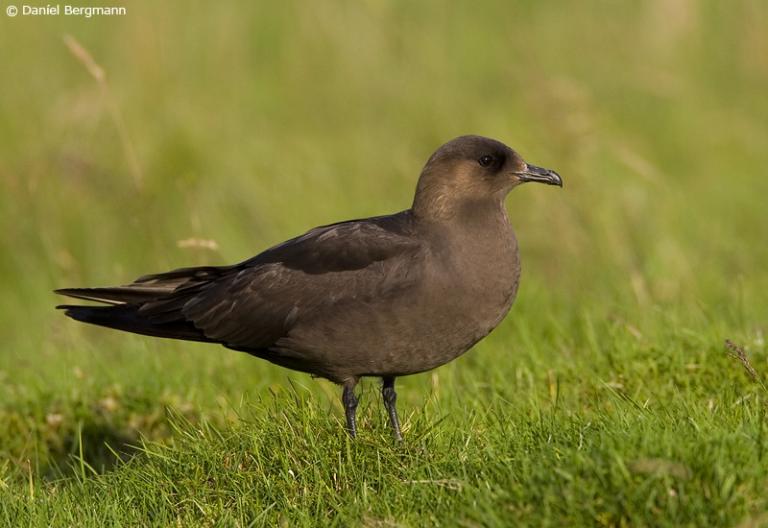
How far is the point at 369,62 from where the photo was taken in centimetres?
1109

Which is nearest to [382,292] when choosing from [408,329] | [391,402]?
[408,329]

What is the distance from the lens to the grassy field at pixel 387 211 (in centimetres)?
411

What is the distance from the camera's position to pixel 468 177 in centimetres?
520

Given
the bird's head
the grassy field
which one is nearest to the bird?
the bird's head

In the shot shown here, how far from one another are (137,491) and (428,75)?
23.5 feet

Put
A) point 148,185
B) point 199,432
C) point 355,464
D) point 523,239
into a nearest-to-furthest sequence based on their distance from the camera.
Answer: point 355,464
point 199,432
point 523,239
point 148,185

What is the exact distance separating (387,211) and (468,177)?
393 centimetres

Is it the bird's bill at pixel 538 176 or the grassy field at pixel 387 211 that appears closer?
the grassy field at pixel 387 211

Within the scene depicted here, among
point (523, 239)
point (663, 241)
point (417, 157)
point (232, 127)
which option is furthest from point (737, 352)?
point (232, 127)

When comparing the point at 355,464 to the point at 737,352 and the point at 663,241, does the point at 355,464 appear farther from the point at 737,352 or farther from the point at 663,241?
the point at 663,241

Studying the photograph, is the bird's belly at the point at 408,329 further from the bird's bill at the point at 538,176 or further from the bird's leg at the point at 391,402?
the bird's bill at the point at 538,176

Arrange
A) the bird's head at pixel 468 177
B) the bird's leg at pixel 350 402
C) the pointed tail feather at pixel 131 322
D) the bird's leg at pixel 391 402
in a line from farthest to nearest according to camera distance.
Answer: the pointed tail feather at pixel 131 322 < the bird's head at pixel 468 177 < the bird's leg at pixel 350 402 < the bird's leg at pixel 391 402

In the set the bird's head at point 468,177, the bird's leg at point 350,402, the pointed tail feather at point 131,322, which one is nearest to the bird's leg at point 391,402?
the bird's leg at point 350,402

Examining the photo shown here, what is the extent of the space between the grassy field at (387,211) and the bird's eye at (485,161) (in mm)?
1023
